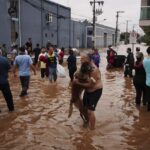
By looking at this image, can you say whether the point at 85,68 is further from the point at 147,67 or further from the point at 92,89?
the point at 147,67

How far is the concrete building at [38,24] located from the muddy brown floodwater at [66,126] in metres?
18.6

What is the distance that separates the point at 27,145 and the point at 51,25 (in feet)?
125

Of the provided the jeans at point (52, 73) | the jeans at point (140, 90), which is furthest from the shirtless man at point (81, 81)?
the jeans at point (52, 73)

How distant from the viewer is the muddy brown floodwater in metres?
7.53

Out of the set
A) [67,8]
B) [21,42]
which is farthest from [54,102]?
[67,8]

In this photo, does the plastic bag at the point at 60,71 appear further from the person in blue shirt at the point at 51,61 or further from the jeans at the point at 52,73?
the person in blue shirt at the point at 51,61

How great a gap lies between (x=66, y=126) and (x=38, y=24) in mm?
32180

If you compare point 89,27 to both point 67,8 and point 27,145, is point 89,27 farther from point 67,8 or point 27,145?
point 27,145

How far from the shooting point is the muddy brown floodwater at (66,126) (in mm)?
7531

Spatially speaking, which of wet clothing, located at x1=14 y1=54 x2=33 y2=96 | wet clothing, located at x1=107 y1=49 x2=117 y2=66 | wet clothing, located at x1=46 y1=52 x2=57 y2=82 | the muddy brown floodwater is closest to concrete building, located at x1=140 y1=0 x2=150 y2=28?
wet clothing, located at x1=107 y1=49 x2=117 y2=66

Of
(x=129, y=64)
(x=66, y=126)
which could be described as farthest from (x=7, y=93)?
(x=129, y=64)

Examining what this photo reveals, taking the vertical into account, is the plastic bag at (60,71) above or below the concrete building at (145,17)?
below

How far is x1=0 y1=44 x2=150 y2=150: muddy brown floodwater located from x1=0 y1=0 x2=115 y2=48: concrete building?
61.0ft

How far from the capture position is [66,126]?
8.85 metres
